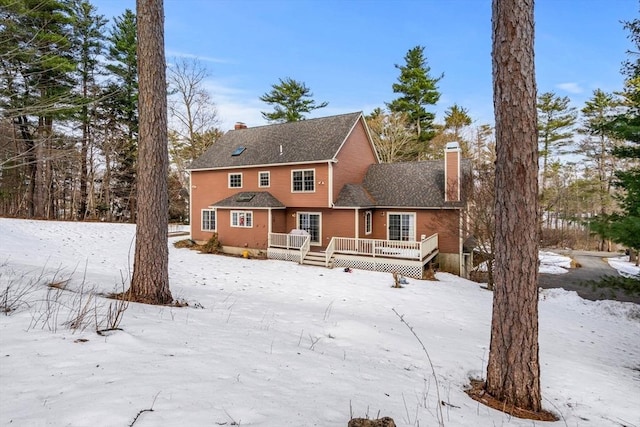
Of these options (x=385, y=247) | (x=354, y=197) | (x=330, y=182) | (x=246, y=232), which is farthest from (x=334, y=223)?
(x=246, y=232)

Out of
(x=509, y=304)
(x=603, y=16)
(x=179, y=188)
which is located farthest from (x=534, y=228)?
(x=179, y=188)

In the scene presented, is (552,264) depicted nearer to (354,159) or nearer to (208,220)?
(354,159)

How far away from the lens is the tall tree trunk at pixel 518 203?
3.28m

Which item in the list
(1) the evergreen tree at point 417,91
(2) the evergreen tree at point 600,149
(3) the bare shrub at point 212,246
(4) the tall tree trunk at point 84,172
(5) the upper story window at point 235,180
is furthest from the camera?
(2) the evergreen tree at point 600,149

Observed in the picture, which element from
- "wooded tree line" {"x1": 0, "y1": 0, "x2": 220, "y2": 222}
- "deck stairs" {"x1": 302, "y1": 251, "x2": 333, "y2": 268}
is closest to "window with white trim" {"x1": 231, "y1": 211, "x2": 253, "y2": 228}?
"deck stairs" {"x1": 302, "y1": 251, "x2": 333, "y2": 268}

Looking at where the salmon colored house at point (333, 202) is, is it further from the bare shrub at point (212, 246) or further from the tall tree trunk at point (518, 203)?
the tall tree trunk at point (518, 203)

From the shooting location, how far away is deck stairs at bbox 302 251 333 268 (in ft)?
49.1

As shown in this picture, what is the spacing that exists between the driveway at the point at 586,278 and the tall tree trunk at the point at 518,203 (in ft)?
Answer: 30.1

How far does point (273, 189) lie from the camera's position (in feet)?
58.3

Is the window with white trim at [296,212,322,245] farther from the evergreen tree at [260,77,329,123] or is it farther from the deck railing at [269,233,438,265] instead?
the evergreen tree at [260,77,329,123]

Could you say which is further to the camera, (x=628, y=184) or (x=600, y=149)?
(x=600, y=149)

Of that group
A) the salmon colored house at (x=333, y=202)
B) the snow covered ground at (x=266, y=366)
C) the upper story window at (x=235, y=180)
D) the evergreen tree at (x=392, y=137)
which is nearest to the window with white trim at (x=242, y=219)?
the salmon colored house at (x=333, y=202)

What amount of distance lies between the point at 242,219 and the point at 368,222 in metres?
7.06

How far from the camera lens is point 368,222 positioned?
16812mm
